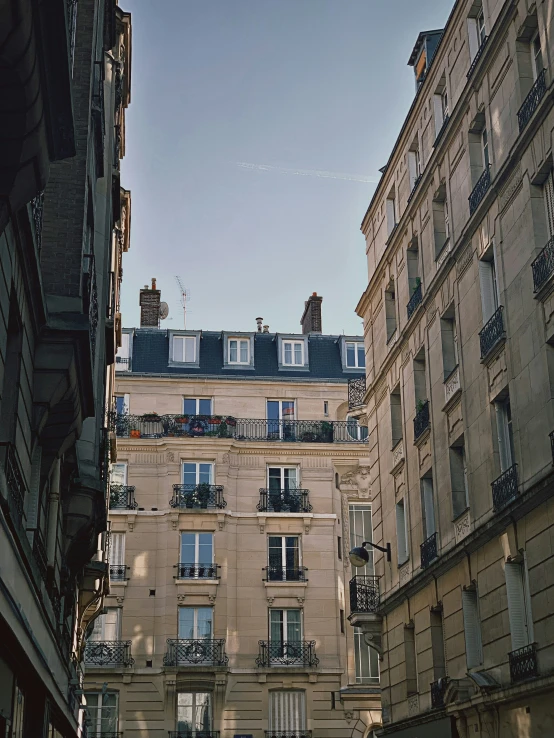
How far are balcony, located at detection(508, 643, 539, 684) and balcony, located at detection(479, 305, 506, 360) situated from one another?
18.4 feet

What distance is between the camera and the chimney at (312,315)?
5088cm

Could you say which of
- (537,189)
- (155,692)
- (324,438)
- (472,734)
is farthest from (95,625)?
(537,189)

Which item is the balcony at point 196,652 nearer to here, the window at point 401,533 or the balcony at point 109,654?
the balcony at point 109,654

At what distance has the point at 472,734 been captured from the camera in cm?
2036

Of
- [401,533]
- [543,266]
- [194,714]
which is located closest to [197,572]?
[194,714]

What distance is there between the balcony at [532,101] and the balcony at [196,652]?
88.0ft

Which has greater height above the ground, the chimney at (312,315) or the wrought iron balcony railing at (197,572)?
the chimney at (312,315)

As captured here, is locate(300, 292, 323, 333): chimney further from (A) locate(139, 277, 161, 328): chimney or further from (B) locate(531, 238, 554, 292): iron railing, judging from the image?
(B) locate(531, 238, 554, 292): iron railing

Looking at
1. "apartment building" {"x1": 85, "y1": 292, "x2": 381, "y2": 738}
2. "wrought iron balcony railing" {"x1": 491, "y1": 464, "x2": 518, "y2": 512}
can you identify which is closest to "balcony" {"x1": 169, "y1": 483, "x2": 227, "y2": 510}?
"apartment building" {"x1": 85, "y1": 292, "x2": 381, "y2": 738}

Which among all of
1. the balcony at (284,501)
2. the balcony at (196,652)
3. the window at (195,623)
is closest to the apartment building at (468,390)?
the balcony at (196,652)

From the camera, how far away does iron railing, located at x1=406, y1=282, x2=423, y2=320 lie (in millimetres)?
26048

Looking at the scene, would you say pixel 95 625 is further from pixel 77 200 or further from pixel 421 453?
pixel 77 200

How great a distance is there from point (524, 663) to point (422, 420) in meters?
8.37

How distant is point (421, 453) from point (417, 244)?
5.50m
